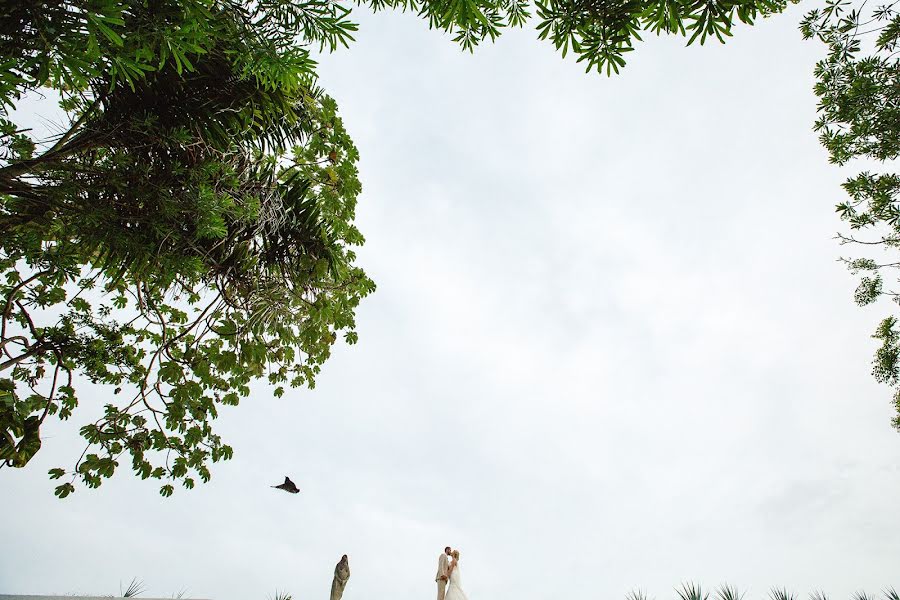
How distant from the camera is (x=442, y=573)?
7508 millimetres

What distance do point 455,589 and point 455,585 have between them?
6 centimetres

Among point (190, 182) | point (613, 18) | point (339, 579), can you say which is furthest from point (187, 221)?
point (339, 579)

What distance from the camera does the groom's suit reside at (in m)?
7.51

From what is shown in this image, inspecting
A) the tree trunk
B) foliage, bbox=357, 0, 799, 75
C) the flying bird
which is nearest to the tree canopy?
foliage, bbox=357, 0, 799, 75

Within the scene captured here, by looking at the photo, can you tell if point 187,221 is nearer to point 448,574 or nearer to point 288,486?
point 288,486

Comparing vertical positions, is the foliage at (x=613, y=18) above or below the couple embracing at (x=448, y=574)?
above

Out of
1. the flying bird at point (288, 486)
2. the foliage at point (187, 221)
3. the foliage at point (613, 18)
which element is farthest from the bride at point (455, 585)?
the foliage at point (613, 18)

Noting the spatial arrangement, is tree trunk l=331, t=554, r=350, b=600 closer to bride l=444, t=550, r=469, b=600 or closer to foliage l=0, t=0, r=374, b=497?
bride l=444, t=550, r=469, b=600

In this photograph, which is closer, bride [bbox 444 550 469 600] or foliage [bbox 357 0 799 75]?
foliage [bbox 357 0 799 75]

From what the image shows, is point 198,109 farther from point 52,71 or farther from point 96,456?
point 96,456

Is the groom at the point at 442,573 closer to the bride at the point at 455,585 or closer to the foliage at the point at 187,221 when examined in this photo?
the bride at the point at 455,585

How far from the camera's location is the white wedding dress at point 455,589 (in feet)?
23.9

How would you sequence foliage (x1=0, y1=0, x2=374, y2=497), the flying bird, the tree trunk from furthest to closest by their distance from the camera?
the tree trunk → the flying bird → foliage (x1=0, y1=0, x2=374, y2=497)

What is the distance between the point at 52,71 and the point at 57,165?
1.86 meters
